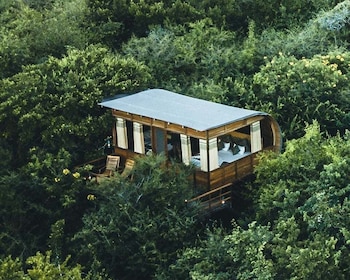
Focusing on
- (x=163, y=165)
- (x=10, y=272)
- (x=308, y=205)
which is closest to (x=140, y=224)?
(x=163, y=165)

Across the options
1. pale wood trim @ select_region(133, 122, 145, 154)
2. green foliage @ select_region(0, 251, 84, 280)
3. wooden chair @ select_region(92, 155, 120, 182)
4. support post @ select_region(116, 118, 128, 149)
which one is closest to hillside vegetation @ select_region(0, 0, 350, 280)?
green foliage @ select_region(0, 251, 84, 280)

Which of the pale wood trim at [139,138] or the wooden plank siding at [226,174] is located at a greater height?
the pale wood trim at [139,138]

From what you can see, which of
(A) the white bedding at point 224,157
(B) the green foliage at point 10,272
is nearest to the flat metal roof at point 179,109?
(A) the white bedding at point 224,157

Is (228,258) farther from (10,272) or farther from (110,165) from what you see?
(10,272)

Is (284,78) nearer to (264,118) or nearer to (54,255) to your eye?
(264,118)

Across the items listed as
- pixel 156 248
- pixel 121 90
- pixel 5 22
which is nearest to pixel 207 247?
pixel 156 248

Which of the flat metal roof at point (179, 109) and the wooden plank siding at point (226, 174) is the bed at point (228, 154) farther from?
the flat metal roof at point (179, 109)

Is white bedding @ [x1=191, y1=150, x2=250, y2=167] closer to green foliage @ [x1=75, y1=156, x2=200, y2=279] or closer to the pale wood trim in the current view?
green foliage @ [x1=75, y1=156, x2=200, y2=279]
